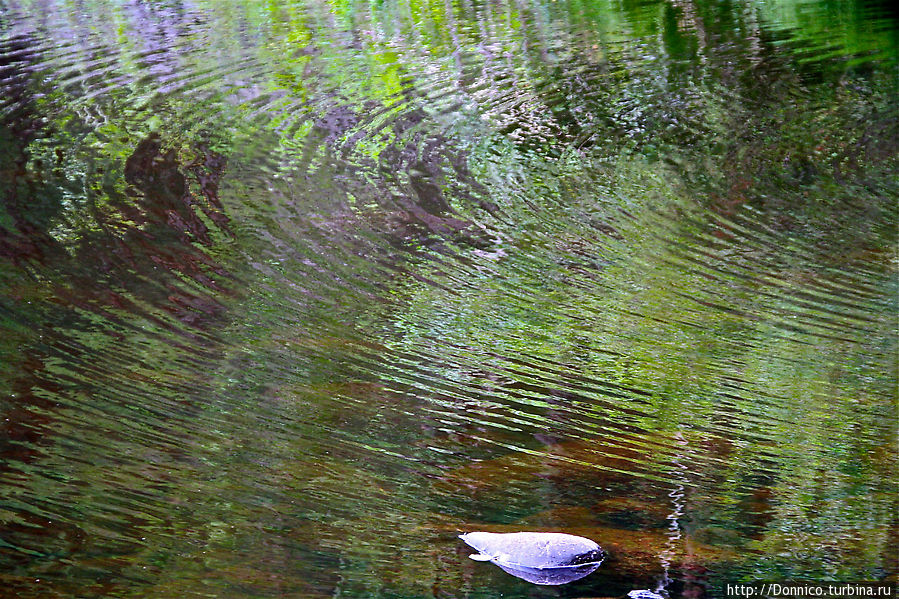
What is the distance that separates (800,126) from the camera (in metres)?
4.98

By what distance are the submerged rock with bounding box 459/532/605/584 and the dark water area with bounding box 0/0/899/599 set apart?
4cm

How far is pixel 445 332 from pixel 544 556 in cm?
114

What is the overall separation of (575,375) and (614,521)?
67 centimetres

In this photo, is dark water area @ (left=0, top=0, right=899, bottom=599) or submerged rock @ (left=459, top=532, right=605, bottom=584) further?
dark water area @ (left=0, top=0, right=899, bottom=599)

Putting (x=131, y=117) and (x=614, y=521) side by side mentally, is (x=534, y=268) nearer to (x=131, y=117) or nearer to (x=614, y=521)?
(x=614, y=521)

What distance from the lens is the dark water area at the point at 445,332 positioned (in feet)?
7.50

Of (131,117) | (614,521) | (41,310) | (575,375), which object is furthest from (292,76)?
(614,521)

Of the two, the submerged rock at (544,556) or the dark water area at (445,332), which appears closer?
the submerged rock at (544,556)

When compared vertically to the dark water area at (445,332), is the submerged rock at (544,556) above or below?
below

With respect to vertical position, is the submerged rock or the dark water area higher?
the dark water area

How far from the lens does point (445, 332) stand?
3205mm

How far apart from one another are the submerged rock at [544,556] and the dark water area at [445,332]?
0.04 m

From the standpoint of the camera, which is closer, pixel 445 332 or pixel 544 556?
pixel 544 556

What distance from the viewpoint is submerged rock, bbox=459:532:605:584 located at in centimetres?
217
